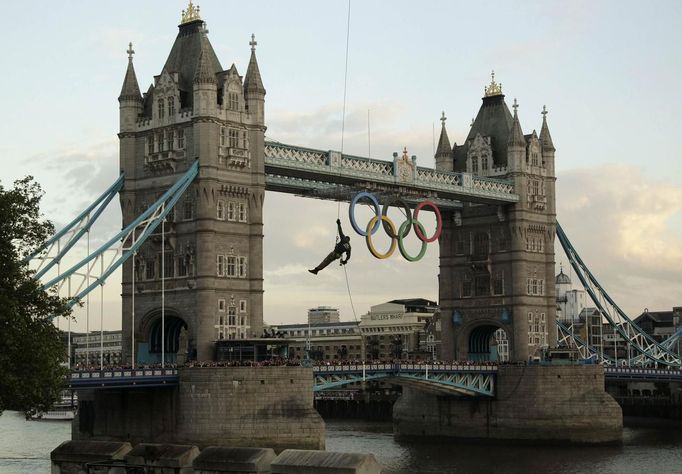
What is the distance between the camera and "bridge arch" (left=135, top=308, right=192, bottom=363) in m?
92.5

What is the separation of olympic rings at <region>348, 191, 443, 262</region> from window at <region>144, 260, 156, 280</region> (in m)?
15.5

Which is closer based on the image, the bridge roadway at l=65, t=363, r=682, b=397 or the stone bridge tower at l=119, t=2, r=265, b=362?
the bridge roadway at l=65, t=363, r=682, b=397

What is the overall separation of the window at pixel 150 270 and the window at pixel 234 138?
34.8 feet

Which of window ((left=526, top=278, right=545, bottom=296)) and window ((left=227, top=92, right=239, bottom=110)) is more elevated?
window ((left=227, top=92, right=239, bottom=110))

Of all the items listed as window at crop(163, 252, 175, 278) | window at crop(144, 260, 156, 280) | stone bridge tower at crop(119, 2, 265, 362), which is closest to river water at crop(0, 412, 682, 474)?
stone bridge tower at crop(119, 2, 265, 362)

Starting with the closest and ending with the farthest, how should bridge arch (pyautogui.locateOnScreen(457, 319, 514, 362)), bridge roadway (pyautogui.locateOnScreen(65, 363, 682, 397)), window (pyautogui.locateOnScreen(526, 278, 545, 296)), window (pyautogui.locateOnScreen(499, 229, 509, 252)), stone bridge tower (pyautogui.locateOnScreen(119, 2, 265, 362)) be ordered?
Answer: 1. bridge roadway (pyautogui.locateOnScreen(65, 363, 682, 397))
2. stone bridge tower (pyautogui.locateOnScreen(119, 2, 265, 362))
3. window (pyautogui.locateOnScreen(499, 229, 509, 252))
4. window (pyautogui.locateOnScreen(526, 278, 545, 296))
5. bridge arch (pyautogui.locateOnScreen(457, 319, 514, 362))

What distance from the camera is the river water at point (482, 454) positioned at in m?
85.8

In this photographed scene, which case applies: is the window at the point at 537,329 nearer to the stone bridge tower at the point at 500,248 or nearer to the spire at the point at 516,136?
the stone bridge tower at the point at 500,248

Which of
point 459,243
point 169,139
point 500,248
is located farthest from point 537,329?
point 169,139

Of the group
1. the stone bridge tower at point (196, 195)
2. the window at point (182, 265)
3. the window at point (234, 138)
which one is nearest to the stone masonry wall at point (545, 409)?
the stone bridge tower at point (196, 195)

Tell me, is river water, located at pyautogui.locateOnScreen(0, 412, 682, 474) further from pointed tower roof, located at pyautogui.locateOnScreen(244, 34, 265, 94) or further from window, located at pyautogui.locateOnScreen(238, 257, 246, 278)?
pointed tower roof, located at pyautogui.locateOnScreen(244, 34, 265, 94)

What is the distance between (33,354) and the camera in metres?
58.0

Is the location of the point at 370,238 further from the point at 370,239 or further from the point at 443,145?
the point at 443,145

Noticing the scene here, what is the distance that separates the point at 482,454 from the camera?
316ft
